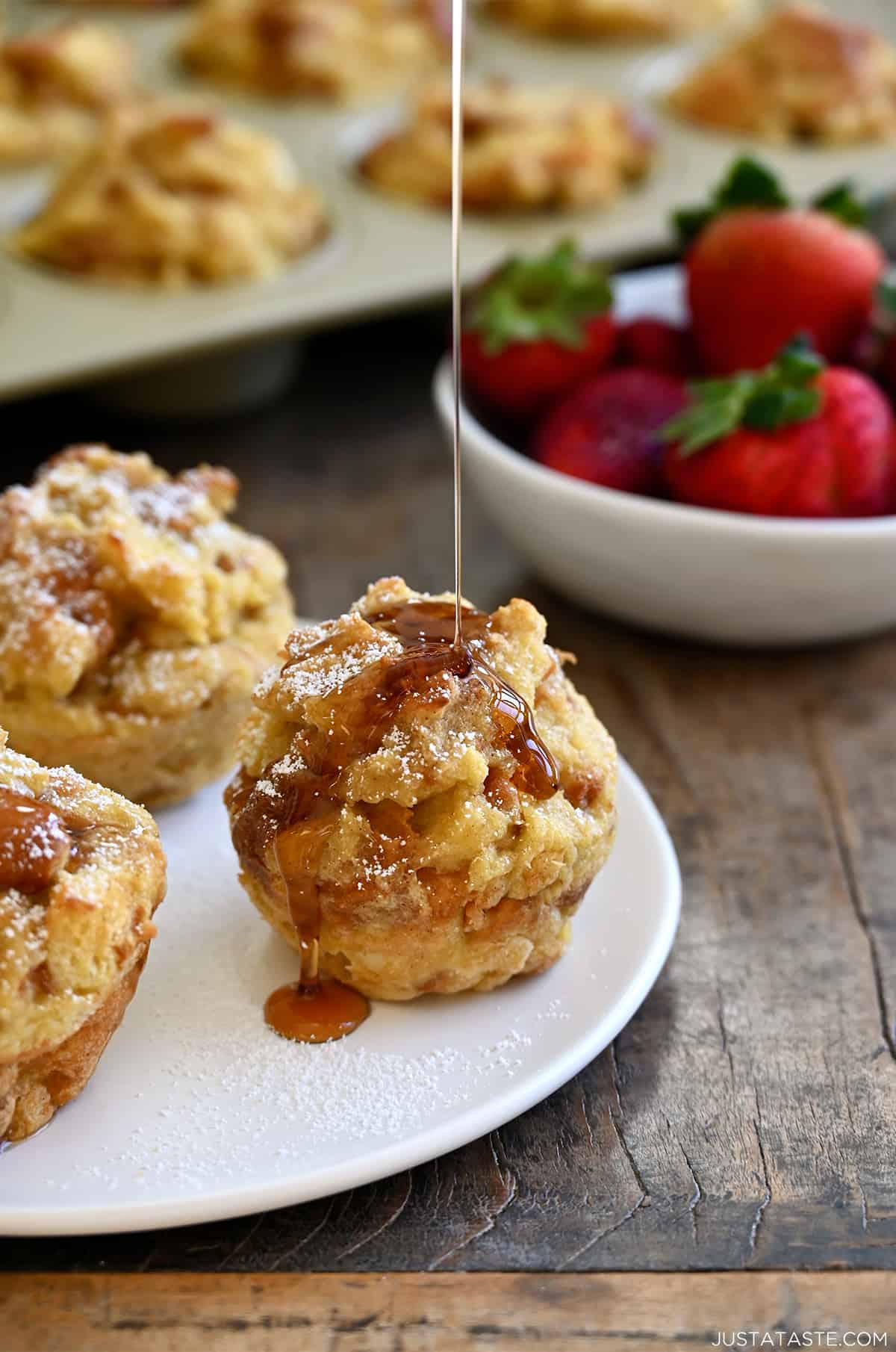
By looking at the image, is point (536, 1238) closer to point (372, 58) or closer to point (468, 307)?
point (468, 307)

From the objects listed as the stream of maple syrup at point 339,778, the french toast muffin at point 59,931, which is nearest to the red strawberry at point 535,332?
the stream of maple syrup at point 339,778

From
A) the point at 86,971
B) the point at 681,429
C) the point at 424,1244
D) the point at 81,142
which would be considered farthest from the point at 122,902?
the point at 81,142

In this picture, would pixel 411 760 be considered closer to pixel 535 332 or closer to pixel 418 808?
pixel 418 808

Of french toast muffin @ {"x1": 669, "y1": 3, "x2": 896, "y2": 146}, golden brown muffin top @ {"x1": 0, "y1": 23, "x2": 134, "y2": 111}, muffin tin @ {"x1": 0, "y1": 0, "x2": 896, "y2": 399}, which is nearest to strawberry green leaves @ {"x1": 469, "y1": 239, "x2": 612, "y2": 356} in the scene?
muffin tin @ {"x1": 0, "y1": 0, "x2": 896, "y2": 399}

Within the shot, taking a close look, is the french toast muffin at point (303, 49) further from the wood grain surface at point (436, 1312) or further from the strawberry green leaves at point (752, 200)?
the wood grain surface at point (436, 1312)

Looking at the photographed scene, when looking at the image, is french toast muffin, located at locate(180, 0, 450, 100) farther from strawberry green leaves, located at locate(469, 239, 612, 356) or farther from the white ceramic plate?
the white ceramic plate
